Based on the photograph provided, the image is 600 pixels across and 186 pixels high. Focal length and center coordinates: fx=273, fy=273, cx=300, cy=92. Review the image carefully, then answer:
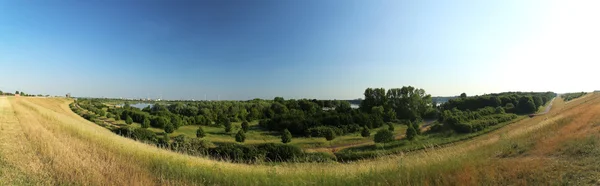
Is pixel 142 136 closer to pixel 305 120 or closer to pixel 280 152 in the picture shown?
pixel 280 152

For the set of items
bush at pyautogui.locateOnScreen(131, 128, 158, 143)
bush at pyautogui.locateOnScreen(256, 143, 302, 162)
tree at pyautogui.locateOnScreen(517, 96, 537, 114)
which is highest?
tree at pyautogui.locateOnScreen(517, 96, 537, 114)

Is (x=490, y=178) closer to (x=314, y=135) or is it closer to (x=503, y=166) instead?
(x=503, y=166)

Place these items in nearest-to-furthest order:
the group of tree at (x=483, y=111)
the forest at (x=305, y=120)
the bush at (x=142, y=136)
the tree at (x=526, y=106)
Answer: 1. the forest at (x=305, y=120)
2. the bush at (x=142, y=136)
3. the group of tree at (x=483, y=111)
4. the tree at (x=526, y=106)

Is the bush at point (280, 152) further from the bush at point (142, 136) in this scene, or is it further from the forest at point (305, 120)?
the bush at point (142, 136)

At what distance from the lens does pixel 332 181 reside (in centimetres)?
615

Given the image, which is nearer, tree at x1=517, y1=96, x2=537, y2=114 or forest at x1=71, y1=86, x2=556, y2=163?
forest at x1=71, y1=86, x2=556, y2=163

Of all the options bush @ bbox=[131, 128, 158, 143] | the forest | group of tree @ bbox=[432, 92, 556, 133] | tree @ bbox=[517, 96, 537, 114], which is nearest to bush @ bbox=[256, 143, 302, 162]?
the forest

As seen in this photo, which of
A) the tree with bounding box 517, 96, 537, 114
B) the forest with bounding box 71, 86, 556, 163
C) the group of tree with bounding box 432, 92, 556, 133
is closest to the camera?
the forest with bounding box 71, 86, 556, 163

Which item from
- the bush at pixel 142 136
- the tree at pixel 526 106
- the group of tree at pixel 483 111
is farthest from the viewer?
the tree at pixel 526 106

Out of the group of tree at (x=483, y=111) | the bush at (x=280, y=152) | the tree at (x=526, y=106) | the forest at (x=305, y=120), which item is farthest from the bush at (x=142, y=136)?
the tree at (x=526, y=106)

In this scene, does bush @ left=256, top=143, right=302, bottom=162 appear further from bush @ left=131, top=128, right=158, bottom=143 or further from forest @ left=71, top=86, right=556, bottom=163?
bush @ left=131, top=128, right=158, bottom=143

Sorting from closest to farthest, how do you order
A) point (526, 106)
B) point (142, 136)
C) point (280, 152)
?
1. point (280, 152)
2. point (142, 136)
3. point (526, 106)

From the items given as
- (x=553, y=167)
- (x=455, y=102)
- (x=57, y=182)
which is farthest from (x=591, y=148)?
(x=455, y=102)

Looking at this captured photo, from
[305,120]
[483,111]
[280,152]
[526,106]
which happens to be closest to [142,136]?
[280,152]
